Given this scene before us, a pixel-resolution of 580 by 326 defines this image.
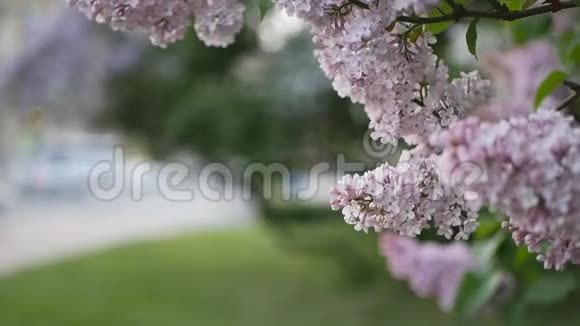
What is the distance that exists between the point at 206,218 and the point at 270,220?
2.81 metres

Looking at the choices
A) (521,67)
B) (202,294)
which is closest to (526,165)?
(521,67)

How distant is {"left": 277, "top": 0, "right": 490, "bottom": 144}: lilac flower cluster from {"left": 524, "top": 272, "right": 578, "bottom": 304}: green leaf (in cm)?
57

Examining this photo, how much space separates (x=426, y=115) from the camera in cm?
46

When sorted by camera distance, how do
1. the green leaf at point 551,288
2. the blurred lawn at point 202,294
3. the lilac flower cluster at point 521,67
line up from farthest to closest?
1. the blurred lawn at point 202,294
2. the lilac flower cluster at point 521,67
3. the green leaf at point 551,288

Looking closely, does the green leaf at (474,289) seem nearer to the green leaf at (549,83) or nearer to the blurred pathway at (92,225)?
the green leaf at (549,83)

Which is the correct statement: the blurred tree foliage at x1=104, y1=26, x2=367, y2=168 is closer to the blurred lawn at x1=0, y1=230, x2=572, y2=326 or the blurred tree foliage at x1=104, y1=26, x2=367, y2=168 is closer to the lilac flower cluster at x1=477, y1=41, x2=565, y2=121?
the blurred lawn at x1=0, y1=230, x2=572, y2=326

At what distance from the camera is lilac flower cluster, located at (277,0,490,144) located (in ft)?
1.40

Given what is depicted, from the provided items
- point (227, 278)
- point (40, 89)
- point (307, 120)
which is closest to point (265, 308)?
point (227, 278)

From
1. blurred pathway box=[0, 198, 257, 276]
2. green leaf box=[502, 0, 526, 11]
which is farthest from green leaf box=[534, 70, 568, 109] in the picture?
blurred pathway box=[0, 198, 257, 276]

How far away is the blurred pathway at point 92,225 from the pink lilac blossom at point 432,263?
305 cm

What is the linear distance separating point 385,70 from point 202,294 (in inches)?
125

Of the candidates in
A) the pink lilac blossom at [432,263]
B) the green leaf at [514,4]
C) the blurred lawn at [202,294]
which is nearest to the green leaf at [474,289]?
the pink lilac blossom at [432,263]

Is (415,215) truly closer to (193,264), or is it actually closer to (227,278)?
(227,278)

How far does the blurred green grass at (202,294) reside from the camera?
10.3 ft
